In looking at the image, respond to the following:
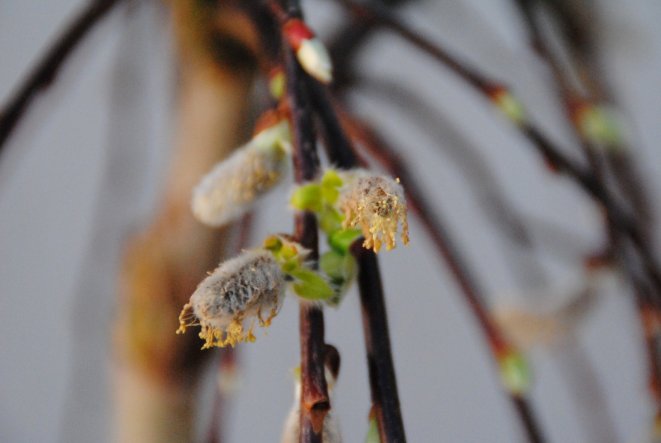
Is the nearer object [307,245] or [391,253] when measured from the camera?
[307,245]

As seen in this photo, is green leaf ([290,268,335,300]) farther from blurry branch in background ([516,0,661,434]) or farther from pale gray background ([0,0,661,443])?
pale gray background ([0,0,661,443])

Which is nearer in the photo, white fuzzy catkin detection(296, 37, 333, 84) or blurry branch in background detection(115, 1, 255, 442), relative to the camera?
white fuzzy catkin detection(296, 37, 333, 84)

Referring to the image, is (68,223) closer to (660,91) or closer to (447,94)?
(447,94)

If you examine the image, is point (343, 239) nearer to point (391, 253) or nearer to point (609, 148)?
point (609, 148)

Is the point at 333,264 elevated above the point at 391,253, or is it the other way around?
the point at 391,253

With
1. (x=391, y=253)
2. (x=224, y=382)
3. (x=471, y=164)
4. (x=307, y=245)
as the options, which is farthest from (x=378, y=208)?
(x=391, y=253)

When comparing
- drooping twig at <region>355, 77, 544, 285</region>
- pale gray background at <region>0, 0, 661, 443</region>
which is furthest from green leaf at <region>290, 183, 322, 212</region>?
pale gray background at <region>0, 0, 661, 443</region>

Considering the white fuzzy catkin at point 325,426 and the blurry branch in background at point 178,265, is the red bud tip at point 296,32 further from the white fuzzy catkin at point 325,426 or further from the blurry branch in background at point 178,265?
the blurry branch in background at point 178,265

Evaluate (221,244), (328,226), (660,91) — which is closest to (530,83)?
(660,91)
